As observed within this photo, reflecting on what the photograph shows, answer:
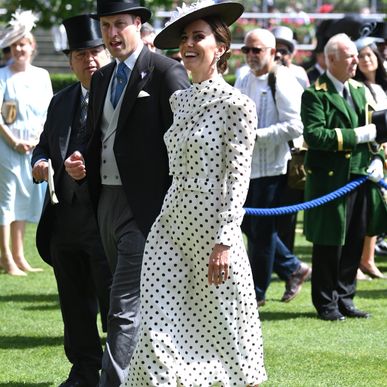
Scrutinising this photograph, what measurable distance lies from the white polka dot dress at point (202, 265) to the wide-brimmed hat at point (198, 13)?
13.5 inches

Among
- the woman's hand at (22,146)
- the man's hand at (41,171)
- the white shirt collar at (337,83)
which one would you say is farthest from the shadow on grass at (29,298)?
the man's hand at (41,171)

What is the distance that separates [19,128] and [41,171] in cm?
550

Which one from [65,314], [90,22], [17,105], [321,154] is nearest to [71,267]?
[65,314]

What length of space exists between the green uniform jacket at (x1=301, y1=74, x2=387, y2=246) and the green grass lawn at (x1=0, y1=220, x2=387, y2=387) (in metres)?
0.80

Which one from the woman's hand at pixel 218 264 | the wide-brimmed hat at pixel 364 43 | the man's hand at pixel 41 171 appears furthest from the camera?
the wide-brimmed hat at pixel 364 43

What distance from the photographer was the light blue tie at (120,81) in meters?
7.38

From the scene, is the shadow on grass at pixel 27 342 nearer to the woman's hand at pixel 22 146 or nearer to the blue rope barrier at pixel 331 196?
the blue rope barrier at pixel 331 196

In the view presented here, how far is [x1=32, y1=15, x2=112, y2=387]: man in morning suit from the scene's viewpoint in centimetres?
791

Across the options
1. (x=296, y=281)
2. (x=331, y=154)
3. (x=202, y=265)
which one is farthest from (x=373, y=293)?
(x=202, y=265)

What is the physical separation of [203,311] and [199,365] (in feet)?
0.90

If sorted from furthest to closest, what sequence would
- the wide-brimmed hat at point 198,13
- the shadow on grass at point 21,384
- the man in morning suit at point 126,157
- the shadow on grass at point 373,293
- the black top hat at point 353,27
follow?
1. the black top hat at point 353,27
2. the shadow on grass at point 373,293
3. the shadow on grass at point 21,384
4. the man in morning suit at point 126,157
5. the wide-brimmed hat at point 198,13

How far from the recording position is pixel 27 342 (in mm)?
9562

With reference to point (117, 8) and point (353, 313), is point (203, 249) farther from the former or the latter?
point (353, 313)

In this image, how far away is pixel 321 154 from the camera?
10.3m
